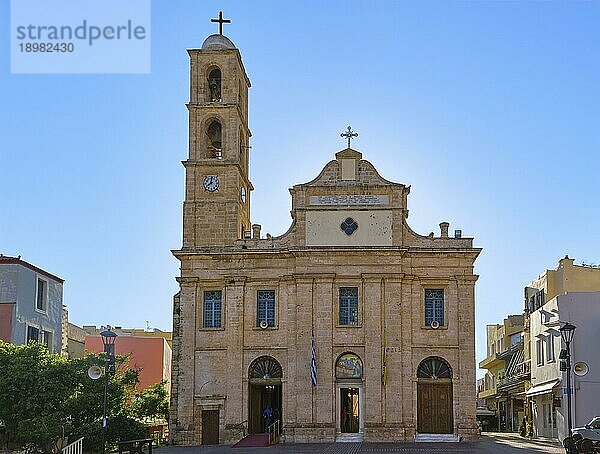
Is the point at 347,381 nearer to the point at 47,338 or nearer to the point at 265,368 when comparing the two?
the point at 265,368

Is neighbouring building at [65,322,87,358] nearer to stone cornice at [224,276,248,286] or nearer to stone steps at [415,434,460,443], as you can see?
stone cornice at [224,276,248,286]

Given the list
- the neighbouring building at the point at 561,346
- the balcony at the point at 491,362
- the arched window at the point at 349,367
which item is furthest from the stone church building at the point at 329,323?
the balcony at the point at 491,362

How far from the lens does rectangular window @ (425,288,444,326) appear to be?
45156mm

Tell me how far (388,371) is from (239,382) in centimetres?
672

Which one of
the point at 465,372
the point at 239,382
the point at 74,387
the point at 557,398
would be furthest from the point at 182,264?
the point at 557,398

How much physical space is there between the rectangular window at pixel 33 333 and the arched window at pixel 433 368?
17954 mm

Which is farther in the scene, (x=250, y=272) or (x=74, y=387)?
(x=250, y=272)

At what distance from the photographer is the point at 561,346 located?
43875mm

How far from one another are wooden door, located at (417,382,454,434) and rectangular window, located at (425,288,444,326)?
2.91 meters

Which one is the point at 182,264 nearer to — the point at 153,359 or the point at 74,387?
the point at 74,387

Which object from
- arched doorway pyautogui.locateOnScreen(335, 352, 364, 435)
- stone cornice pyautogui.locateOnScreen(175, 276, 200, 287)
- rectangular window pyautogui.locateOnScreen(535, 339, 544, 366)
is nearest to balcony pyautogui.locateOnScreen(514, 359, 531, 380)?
rectangular window pyautogui.locateOnScreen(535, 339, 544, 366)

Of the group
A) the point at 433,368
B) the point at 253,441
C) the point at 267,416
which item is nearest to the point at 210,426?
the point at 267,416

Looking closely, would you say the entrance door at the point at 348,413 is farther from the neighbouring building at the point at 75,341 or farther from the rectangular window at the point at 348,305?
the neighbouring building at the point at 75,341

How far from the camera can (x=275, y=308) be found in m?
45.5
